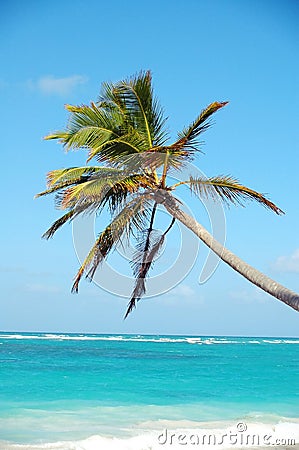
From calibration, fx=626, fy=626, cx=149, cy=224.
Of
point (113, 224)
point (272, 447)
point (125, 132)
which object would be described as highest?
point (125, 132)

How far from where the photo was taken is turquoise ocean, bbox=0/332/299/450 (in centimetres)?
1391

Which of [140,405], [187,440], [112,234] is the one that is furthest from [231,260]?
[140,405]

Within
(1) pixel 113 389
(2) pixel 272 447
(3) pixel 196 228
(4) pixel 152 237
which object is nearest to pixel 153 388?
(1) pixel 113 389

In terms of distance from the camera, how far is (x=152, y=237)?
10617 mm

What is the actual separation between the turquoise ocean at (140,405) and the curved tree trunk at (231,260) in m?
5.52

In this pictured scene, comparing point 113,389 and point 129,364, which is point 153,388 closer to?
point 113,389

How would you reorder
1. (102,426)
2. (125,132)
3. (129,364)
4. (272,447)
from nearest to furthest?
(125,132), (272,447), (102,426), (129,364)

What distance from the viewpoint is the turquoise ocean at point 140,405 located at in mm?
13906

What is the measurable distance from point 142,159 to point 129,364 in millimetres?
29005

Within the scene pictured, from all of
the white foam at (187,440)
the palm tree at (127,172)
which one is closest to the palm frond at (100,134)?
the palm tree at (127,172)

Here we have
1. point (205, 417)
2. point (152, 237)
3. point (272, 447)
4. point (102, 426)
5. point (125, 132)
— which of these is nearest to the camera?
point (125, 132)

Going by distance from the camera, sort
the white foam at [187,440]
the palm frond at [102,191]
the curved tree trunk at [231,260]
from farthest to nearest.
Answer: the white foam at [187,440]
the palm frond at [102,191]
the curved tree trunk at [231,260]

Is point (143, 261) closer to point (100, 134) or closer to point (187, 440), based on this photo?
→ point (100, 134)

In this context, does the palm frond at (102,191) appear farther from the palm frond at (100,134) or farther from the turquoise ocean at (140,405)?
the turquoise ocean at (140,405)
